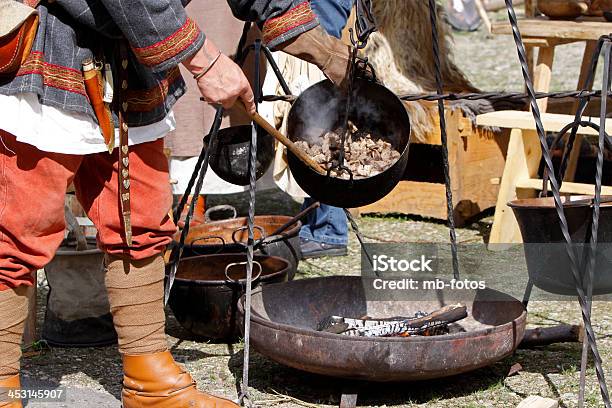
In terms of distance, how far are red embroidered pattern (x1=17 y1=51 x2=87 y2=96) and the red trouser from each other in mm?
193

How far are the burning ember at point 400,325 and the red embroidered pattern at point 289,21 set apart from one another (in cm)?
107

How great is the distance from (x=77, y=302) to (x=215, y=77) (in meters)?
1.60

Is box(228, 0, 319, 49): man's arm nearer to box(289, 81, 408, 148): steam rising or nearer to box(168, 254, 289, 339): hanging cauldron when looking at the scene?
box(289, 81, 408, 148): steam rising

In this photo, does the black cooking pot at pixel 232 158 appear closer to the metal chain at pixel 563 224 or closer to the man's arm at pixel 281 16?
the man's arm at pixel 281 16

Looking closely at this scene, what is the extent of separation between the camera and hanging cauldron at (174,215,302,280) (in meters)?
4.31

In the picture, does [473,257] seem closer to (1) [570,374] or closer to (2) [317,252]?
(2) [317,252]

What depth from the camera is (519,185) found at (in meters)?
5.40

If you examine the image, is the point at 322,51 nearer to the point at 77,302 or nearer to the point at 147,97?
the point at 147,97

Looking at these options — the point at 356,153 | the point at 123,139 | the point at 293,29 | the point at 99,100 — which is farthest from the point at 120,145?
the point at 356,153

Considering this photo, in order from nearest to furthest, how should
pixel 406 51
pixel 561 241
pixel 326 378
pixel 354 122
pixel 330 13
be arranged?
pixel 561 241 → pixel 354 122 → pixel 326 378 → pixel 330 13 → pixel 406 51

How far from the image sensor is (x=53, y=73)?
8.78 feet

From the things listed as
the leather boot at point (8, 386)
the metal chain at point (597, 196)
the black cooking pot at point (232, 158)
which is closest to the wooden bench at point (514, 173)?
the black cooking pot at point (232, 158)

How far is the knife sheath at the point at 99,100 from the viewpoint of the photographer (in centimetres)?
272

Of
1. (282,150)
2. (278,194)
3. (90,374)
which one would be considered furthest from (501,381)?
(278,194)
